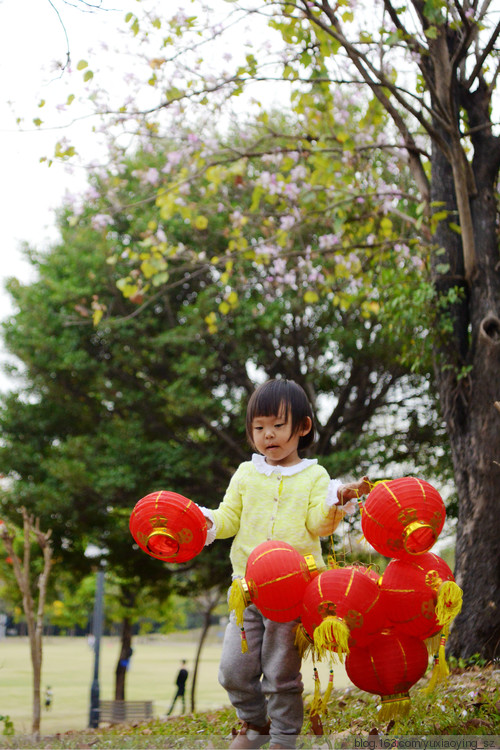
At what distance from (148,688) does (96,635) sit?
30.7 feet

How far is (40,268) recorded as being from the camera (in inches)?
508

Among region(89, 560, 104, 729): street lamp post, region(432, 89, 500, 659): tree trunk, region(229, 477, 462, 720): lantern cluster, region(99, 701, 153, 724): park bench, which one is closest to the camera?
region(229, 477, 462, 720): lantern cluster

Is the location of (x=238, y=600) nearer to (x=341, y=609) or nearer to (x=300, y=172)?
(x=341, y=609)

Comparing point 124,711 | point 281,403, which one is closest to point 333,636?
point 281,403

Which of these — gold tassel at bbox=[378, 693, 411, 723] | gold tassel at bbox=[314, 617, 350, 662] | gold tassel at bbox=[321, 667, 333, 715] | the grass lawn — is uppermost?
gold tassel at bbox=[314, 617, 350, 662]

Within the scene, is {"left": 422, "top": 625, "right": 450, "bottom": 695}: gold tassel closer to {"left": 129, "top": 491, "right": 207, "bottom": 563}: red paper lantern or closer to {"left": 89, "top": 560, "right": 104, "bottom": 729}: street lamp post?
{"left": 129, "top": 491, "right": 207, "bottom": 563}: red paper lantern

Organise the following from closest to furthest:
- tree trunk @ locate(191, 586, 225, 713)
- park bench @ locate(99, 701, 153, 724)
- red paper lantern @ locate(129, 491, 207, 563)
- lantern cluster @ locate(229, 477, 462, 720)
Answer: lantern cluster @ locate(229, 477, 462, 720), red paper lantern @ locate(129, 491, 207, 563), park bench @ locate(99, 701, 153, 724), tree trunk @ locate(191, 586, 225, 713)

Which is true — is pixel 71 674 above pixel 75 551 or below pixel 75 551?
below

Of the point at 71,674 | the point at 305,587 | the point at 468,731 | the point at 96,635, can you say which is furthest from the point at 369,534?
the point at 71,674

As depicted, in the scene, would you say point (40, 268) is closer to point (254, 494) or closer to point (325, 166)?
point (325, 166)

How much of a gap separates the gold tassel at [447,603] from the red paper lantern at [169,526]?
960 millimetres

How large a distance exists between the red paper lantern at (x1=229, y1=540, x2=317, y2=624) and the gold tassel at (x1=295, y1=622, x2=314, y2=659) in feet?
0.34

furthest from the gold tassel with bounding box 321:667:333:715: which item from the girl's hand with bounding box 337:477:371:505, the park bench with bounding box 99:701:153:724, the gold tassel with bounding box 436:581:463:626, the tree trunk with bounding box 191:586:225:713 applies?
the tree trunk with bounding box 191:586:225:713

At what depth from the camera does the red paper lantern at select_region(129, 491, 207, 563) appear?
2.79 meters
